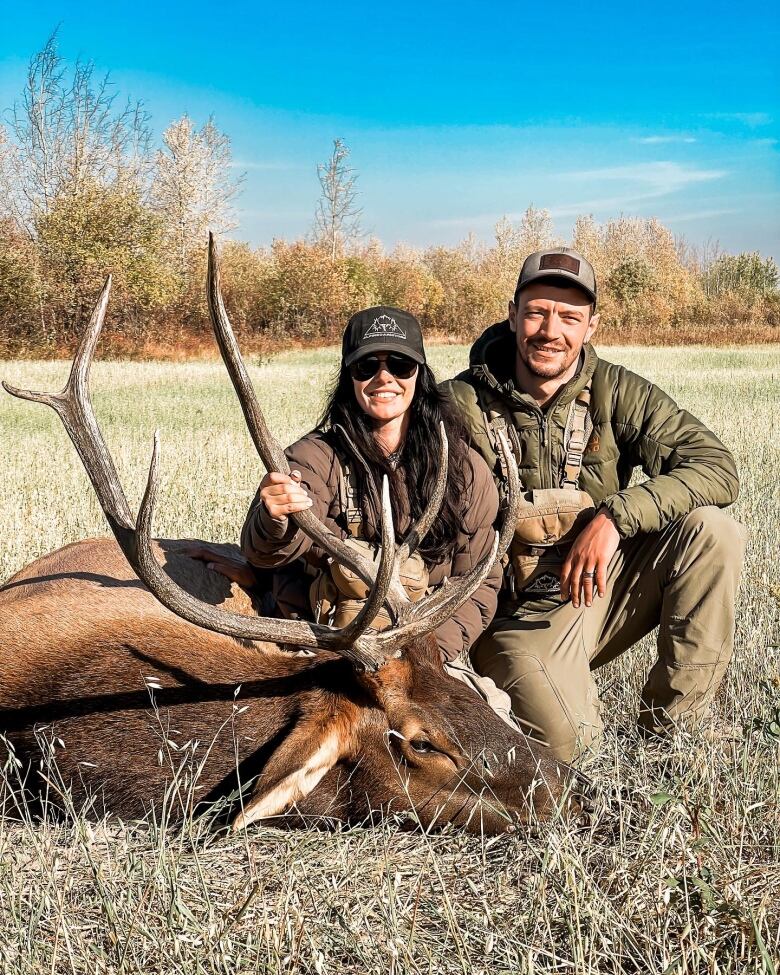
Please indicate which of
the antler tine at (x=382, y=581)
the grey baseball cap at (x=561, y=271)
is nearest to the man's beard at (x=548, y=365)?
the grey baseball cap at (x=561, y=271)

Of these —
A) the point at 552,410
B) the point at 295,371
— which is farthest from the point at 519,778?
the point at 295,371

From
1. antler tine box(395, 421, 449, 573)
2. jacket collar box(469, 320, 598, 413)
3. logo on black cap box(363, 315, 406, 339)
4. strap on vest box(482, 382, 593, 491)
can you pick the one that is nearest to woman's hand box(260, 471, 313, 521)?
antler tine box(395, 421, 449, 573)

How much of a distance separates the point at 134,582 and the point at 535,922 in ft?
7.55

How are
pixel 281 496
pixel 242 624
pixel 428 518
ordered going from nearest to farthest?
1. pixel 242 624
2. pixel 281 496
3. pixel 428 518

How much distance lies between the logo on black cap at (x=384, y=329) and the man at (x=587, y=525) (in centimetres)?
79

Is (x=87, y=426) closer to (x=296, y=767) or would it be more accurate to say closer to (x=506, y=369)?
(x=296, y=767)

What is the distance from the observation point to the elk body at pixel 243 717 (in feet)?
10.7

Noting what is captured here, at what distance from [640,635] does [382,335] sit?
207cm

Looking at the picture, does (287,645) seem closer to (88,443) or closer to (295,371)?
(88,443)

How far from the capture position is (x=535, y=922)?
9.08ft

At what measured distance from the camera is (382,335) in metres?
4.34

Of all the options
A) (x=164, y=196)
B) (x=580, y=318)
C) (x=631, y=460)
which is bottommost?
(x=631, y=460)

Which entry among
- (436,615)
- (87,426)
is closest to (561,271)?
(436,615)

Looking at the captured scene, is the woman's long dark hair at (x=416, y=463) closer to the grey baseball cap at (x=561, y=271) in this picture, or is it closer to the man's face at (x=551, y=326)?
the man's face at (x=551, y=326)
